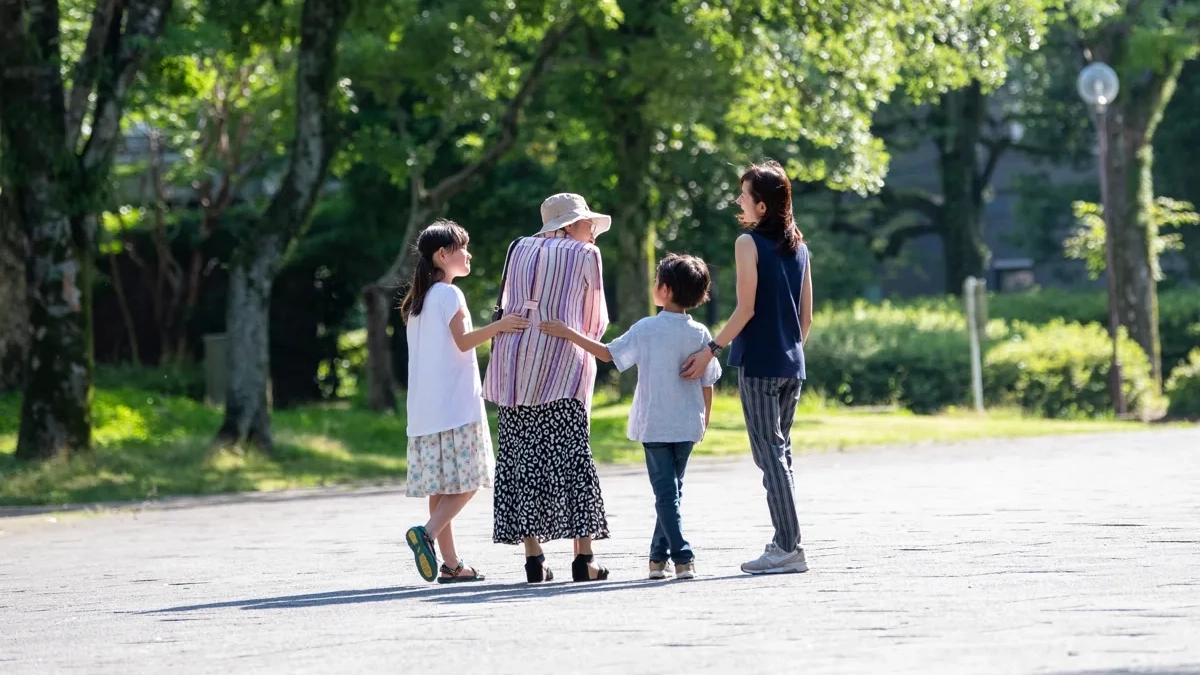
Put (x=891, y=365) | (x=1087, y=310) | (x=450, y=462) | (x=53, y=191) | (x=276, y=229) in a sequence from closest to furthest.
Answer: (x=450, y=462) < (x=53, y=191) < (x=276, y=229) < (x=891, y=365) < (x=1087, y=310)

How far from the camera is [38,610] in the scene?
29.1 feet

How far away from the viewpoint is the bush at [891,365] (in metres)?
31.8

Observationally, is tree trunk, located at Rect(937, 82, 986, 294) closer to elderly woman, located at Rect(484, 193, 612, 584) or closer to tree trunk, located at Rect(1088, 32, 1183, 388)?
tree trunk, located at Rect(1088, 32, 1183, 388)

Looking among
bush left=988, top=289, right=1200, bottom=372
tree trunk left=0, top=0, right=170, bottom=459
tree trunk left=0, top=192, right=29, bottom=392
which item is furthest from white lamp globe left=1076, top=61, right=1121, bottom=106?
tree trunk left=0, top=0, right=170, bottom=459

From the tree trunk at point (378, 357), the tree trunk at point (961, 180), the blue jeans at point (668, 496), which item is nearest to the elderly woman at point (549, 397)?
the blue jeans at point (668, 496)

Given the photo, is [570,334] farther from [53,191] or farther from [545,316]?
[53,191]

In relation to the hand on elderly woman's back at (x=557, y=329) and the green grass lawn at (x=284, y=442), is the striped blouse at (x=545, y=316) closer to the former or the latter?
the hand on elderly woman's back at (x=557, y=329)

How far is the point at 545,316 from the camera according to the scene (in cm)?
884

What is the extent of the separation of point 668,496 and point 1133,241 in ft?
86.6

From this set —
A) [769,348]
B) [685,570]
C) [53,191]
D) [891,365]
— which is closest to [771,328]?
[769,348]

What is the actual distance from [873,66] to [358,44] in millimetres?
6239

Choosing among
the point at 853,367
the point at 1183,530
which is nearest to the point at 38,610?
the point at 1183,530

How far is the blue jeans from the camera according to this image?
28.6 ft

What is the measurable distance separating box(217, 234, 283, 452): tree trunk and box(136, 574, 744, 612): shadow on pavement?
11218 mm
